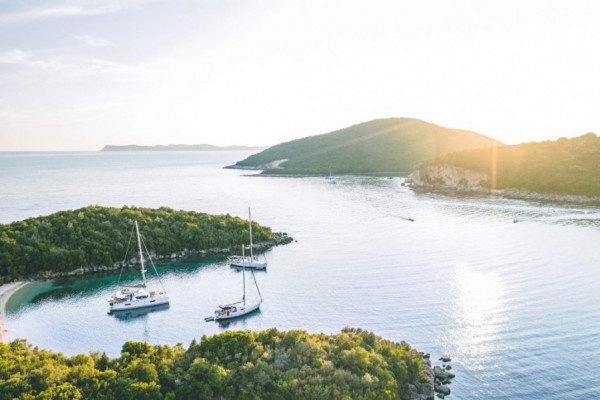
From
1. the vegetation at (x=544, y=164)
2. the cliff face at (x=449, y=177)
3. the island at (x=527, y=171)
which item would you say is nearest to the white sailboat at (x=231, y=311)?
the island at (x=527, y=171)

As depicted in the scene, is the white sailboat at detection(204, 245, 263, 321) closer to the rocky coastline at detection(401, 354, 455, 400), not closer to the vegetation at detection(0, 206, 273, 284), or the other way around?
the rocky coastline at detection(401, 354, 455, 400)

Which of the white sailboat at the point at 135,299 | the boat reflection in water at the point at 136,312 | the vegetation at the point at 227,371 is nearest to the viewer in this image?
the vegetation at the point at 227,371

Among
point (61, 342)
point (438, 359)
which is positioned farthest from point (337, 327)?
point (61, 342)

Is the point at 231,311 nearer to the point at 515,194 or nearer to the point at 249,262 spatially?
the point at 249,262

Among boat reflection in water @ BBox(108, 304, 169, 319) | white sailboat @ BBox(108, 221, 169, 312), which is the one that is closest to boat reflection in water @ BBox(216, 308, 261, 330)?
boat reflection in water @ BBox(108, 304, 169, 319)

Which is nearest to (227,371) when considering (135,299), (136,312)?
(136,312)

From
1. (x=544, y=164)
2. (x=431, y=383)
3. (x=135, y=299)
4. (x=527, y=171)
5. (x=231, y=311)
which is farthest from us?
(x=527, y=171)

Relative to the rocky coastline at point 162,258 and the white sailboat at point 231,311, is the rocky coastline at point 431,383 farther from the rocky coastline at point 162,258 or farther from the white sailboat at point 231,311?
the rocky coastline at point 162,258

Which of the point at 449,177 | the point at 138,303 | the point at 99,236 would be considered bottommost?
the point at 138,303
